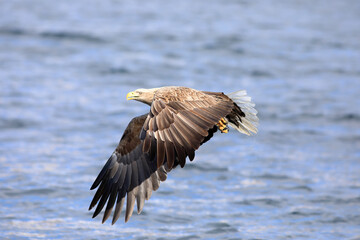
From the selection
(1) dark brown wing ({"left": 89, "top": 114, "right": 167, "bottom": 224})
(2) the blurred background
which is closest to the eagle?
(1) dark brown wing ({"left": 89, "top": 114, "right": 167, "bottom": 224})

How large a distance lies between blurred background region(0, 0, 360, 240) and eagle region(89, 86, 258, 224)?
840 millimetres

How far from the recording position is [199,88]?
11.8 meters

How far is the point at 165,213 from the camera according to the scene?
25.7 feet

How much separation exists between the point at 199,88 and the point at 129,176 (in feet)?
17.4

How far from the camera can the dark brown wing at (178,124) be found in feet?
18.0

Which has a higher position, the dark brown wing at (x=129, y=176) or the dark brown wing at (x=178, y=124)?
the dark brown wing at (x=178, y=124)

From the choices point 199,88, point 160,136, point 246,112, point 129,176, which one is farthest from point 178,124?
point 199,88

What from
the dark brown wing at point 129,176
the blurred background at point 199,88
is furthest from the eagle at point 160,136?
the blurred background at point 199,88

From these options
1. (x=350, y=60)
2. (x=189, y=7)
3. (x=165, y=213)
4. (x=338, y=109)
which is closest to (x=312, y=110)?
(x=338, y=109)

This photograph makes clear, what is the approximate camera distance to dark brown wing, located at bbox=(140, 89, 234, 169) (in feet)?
18.0

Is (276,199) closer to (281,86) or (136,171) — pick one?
(136,171)

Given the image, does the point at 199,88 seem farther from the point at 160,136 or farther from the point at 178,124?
the point at 160,136

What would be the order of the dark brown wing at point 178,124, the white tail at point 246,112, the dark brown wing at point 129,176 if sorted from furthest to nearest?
1. the white tail at point 246,112
2. the dark brown wing at point 129,176
3. the dark brown wing at point 178,124

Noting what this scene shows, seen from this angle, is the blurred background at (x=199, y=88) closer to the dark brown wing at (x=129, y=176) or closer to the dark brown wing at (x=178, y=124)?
the dark brown wing at (x=129, y=176)
